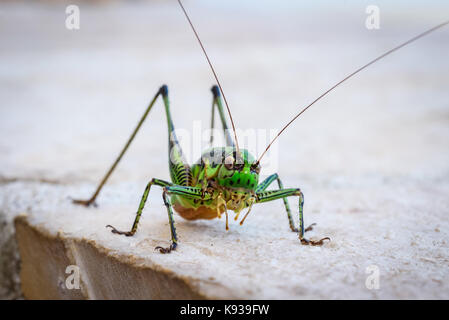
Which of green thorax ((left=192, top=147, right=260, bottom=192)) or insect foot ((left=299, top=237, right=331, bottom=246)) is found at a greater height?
green thorax ((left=192, top=147, right=260, bottom=192))

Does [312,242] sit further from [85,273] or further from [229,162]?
[85,273]

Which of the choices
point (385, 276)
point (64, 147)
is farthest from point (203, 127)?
point (385, 276)

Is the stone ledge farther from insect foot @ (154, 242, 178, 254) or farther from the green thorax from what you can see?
the green thorax

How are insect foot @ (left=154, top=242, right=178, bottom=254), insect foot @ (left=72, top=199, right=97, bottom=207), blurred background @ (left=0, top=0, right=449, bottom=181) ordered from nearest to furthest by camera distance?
insect foot @ (left=154, top=242, right=178, bottom=254) → insect foot @ (left=72, top=199, right=97, bottom=207) → blurred background @ (left=0, top=0, right=449, bottom=181)

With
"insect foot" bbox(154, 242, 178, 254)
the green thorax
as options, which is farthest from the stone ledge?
the green thorax

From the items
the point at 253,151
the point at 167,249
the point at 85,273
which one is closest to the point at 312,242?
the point at 167,249

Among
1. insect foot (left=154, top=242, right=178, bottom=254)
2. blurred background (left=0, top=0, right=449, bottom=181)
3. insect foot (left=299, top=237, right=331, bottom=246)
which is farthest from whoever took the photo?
blurred background (left=0, top=0, right=449, bottom=181)

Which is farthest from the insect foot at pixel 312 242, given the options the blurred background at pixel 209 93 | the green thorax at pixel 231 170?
the blurred background at pixel 209 93

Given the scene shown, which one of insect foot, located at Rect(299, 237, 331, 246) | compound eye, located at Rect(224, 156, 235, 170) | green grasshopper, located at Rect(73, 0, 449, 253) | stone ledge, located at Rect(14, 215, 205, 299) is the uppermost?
compound eye, located at Rect(224, 156, 235, 170)
